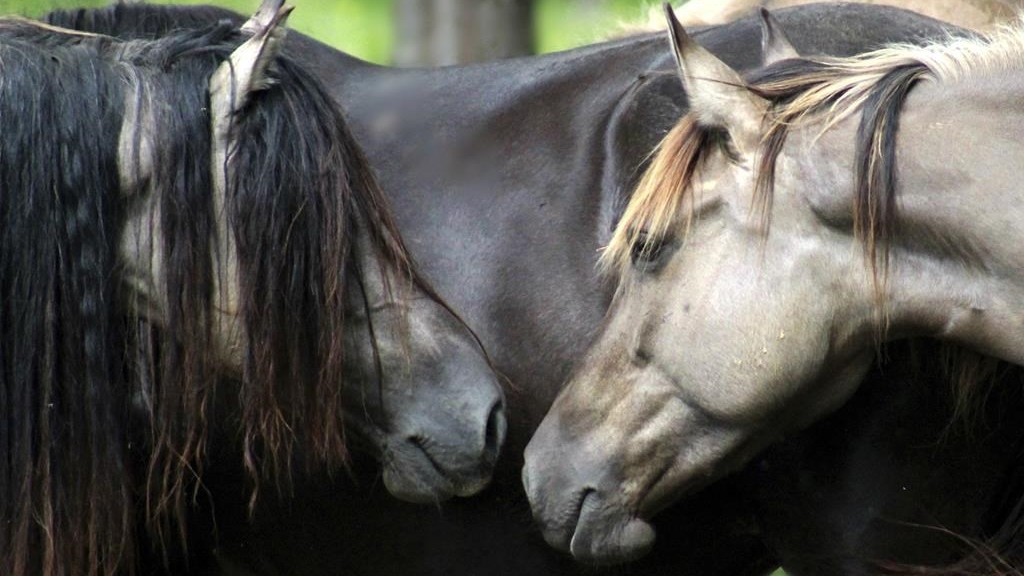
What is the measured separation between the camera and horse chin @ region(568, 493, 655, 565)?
278 centimetres

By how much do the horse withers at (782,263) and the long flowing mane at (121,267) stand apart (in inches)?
21.1

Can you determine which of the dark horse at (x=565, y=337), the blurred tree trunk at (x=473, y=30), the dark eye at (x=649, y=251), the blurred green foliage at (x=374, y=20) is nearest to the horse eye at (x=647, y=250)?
the dark eye at (x=649, y=251)

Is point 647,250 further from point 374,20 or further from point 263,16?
point 374,20

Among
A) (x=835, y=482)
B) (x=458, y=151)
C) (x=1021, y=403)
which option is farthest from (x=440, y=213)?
(x=1021, y=403)

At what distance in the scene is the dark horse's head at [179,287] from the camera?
248cm

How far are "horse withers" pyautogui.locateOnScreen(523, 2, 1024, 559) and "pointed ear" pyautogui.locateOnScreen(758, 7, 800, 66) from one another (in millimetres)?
129

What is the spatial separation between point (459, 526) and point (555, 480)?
1.75ft

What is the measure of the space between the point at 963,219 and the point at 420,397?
1058 millimetres

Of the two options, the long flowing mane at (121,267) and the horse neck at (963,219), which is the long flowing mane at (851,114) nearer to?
the horse neck at (963,219)

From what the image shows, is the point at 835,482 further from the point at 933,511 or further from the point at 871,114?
the point at 871,114

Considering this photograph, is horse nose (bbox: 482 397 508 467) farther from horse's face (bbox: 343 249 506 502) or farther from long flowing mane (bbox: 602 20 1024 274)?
long flowing mane (bbox: 602 20 1024 274)

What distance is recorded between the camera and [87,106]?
8.16 ft

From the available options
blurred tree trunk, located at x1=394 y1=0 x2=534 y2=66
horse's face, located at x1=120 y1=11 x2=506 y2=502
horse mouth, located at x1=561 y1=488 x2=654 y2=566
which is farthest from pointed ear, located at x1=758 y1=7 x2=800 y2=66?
blurred tree trunk, located at x1=394 y1=0 x2=534 y2=66

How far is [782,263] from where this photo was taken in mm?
2479
